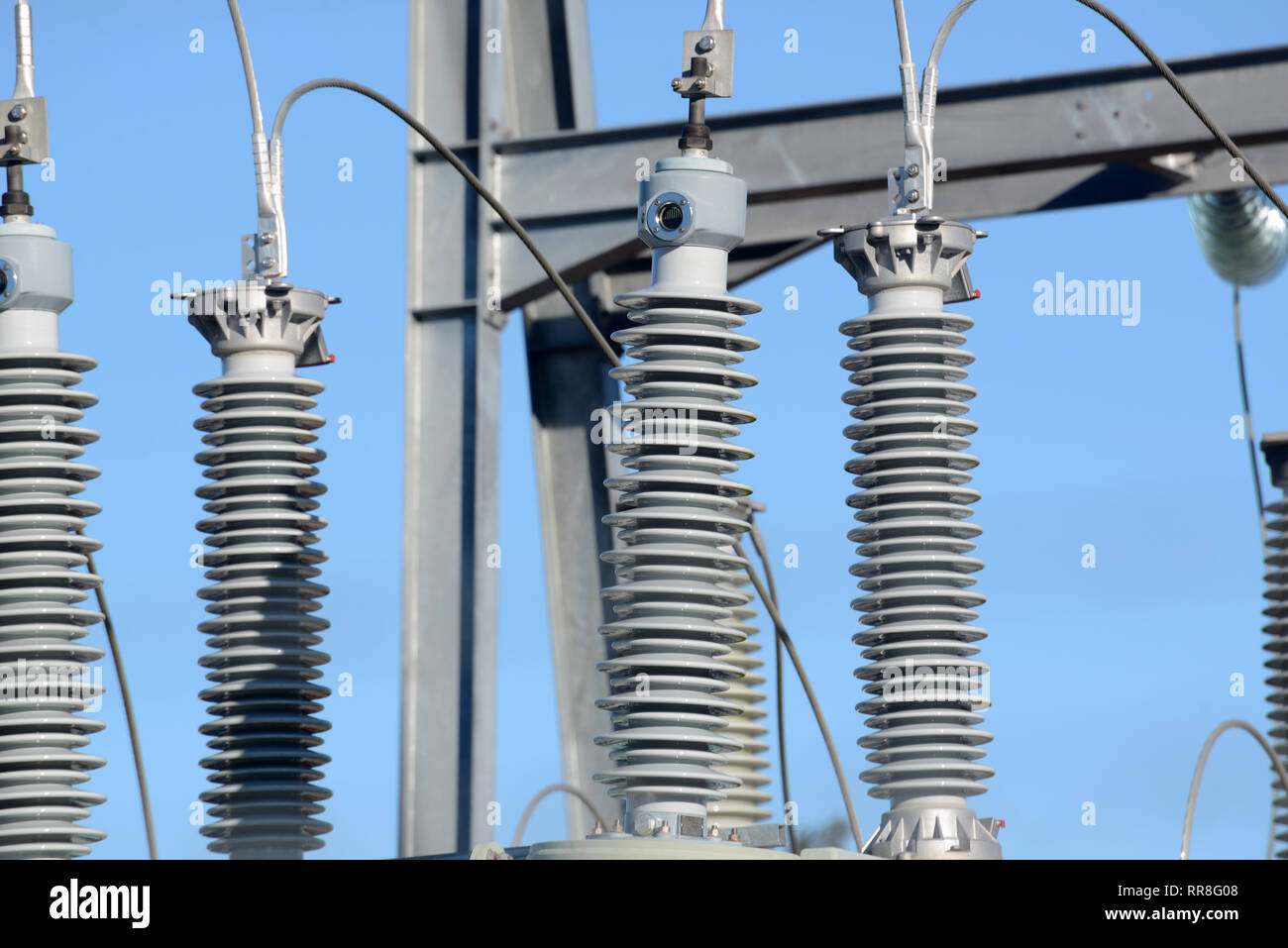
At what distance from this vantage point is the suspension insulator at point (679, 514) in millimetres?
5664

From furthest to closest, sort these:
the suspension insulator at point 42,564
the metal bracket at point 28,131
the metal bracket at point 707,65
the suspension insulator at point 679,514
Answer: the metal bracket at point 28,131 → the suspension insulator at point 42,564 → the metal bracket at point 707,65 → the suspension insulator at point 679,514

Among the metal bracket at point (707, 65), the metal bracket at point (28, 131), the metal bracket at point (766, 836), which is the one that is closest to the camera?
the metal bracket at point (766, 836)

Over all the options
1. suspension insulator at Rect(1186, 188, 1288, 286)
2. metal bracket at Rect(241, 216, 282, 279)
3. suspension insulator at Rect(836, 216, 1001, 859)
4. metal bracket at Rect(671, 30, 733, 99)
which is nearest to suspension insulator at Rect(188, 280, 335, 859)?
metal bracket at Rect(241, 216, 282, 279)

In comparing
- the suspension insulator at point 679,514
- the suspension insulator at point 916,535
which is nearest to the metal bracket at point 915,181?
the suspension insulator at point 916,535

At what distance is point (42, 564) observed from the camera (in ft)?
22.0

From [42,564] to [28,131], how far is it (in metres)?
1.35

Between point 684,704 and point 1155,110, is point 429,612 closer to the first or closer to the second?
point 1155,110

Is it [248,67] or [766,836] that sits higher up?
[248,67]

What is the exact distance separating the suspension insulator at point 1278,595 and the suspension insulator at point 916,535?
3935mm

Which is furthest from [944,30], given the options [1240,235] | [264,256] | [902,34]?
[1240,235]

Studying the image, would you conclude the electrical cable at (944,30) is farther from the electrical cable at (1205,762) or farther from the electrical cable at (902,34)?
the electrical cable at (1205,762)

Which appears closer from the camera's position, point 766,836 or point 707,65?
point 766,836

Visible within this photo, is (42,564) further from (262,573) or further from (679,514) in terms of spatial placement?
(679,514)
